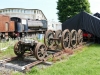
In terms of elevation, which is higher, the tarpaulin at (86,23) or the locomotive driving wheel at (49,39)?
the tarpaulin at (86,23)

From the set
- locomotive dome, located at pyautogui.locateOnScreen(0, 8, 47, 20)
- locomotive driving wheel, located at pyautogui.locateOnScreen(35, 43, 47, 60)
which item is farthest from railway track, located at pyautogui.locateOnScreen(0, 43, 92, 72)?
locomotive dome, located at pyautogui.locateOnScreen(0, 8, 47, 20)

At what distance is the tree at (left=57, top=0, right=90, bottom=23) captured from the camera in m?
37.5

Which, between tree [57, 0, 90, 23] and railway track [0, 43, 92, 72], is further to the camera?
tree [57, 0, 90, 23]

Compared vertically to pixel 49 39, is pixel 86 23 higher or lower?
higher

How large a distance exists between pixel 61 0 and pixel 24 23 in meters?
19.5

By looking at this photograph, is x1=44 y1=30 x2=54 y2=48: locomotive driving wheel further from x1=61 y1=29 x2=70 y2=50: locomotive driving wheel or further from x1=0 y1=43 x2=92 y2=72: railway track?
Result: x1=0 y1=43 x2=92 y2=72: railway track

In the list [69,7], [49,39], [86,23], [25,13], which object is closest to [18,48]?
[49,39]

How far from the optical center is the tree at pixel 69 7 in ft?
123

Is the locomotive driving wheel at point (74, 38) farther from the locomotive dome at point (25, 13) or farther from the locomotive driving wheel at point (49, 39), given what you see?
the locomotive dome at point (25, 13)

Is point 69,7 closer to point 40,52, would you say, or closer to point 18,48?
point 18,48

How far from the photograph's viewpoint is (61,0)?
39469 millimetres

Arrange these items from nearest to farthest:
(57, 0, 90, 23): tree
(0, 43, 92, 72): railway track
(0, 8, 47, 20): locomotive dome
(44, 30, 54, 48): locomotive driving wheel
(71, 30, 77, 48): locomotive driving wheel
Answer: (0, 43, 92, 72): railway track
(44, 30, 54, 48): locomotive driving wheel
(71, 30, 77, 48): locomotive driving wheel
(57, 0, 90, 23): tree
(0, 8, 47, 20): locomotive dome

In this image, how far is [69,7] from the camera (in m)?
37.4

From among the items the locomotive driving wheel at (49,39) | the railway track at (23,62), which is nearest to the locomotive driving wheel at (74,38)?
the locomotive driving wheel at (49,39)
